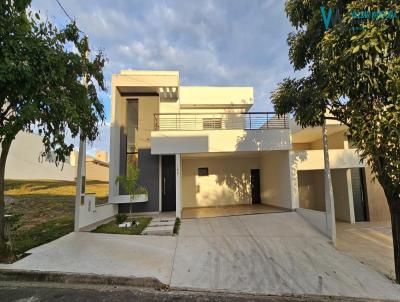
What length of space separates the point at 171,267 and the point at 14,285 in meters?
3.22

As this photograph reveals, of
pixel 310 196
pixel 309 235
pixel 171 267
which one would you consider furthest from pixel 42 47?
pixel 310 196

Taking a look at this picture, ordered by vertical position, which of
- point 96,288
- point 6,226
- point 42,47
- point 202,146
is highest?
point 42,47

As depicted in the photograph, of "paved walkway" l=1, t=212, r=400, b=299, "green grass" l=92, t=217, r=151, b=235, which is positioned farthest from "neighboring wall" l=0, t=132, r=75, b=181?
"paved walkway" l=1, t=212, r=400, b=299

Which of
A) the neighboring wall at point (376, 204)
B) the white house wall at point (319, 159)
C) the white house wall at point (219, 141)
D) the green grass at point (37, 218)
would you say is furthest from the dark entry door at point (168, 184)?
the neighboring wall at point (376, 204)

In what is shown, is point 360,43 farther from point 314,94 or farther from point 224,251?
point 224,251

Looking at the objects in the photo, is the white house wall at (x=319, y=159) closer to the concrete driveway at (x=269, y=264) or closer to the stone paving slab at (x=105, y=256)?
the concrete driveway at (x=269, y=264)

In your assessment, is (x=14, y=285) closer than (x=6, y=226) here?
Yes

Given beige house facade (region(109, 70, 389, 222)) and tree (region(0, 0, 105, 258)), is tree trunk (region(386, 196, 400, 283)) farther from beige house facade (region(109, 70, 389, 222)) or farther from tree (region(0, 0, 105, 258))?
tree (region(0, 0, 105, 258))

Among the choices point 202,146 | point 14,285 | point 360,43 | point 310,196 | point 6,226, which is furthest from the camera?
point 310,196

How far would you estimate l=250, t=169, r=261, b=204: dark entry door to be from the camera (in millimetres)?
17391

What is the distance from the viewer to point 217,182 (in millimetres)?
17203

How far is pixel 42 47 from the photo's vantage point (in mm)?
5496

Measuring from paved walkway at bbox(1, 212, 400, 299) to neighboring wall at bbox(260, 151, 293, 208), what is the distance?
3277 millimetres

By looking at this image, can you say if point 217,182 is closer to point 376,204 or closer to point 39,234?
point 376,204
